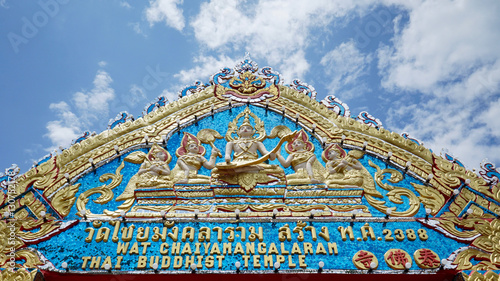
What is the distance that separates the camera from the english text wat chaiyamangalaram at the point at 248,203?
7676 mm

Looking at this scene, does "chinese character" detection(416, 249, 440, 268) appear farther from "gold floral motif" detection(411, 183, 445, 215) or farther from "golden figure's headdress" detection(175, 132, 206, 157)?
"golden figure's headdress" detection(175, 132, 206, 157)

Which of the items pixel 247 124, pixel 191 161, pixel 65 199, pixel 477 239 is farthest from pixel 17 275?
pixel 477 239

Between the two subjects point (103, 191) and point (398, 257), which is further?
point (103, 191)

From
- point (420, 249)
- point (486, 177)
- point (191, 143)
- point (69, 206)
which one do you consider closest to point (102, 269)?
point (69, 206)

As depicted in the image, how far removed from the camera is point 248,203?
875cm

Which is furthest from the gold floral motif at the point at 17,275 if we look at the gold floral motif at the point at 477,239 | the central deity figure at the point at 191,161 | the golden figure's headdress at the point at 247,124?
the gold floral motif at the point at 477,239

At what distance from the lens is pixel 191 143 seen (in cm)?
982

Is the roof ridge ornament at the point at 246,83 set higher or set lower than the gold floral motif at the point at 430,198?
higher

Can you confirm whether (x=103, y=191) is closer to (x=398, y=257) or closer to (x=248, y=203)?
(x=248, y=203)

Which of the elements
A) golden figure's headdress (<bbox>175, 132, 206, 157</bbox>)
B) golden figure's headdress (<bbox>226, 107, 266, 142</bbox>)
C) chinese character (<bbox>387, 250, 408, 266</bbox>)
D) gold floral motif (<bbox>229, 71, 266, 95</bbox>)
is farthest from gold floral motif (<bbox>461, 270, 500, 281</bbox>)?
gold floral motif (<bbox>229, 71, 266, 95</bbox>)

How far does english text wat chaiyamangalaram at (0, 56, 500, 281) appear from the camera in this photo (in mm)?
7676

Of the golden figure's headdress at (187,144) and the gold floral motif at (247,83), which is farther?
the gold floral motif at (247,83)

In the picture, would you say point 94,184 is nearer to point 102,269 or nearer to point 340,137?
point 102,269

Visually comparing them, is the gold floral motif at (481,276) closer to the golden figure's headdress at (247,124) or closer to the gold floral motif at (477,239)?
the gold floral motif at (477,239)
